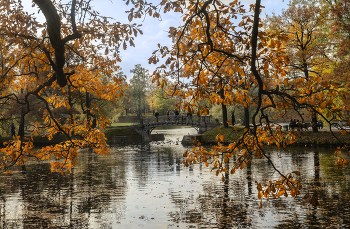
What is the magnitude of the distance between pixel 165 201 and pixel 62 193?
433 centimetres


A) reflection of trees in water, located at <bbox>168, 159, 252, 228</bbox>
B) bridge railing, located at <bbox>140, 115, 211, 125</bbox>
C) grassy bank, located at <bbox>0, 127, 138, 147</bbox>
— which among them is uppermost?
bridge railing, located at <bbox>140, 115, 211, 125</bbox>

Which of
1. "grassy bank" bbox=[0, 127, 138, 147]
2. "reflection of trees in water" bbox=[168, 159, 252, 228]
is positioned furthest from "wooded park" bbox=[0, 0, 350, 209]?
"grassy bank" bbox=[0, 127, 138, 147]

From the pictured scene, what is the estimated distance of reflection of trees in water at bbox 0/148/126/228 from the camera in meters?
9.04

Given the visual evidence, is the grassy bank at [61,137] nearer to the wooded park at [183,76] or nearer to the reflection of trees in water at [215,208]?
the reflection of trees in water at [215,208]

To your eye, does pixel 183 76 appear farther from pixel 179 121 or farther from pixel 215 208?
pixel 179 121

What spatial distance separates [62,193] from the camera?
12617 mm

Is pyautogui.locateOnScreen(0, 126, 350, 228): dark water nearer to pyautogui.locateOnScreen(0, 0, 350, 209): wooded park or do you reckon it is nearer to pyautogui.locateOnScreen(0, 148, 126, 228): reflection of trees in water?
pyautogui.locateOnScreen(0, 148, 126, 228): reflection of trees in water

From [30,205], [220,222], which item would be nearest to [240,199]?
[220,222]

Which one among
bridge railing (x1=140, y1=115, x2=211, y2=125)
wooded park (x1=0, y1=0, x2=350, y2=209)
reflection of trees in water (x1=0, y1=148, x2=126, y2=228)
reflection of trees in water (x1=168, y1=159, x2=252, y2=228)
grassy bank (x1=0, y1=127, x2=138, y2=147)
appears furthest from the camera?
bridge railing (x1=140, y1=115, x2=211, y2=125)

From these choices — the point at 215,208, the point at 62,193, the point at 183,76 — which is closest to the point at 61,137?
the point at 62,193

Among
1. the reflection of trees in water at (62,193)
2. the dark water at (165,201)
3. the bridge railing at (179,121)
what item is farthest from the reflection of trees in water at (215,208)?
the bridge railing at (179,121)

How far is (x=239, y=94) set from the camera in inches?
198

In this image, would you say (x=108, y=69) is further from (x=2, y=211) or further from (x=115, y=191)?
(x=115, y=191)

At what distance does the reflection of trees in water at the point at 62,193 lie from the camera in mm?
9039
